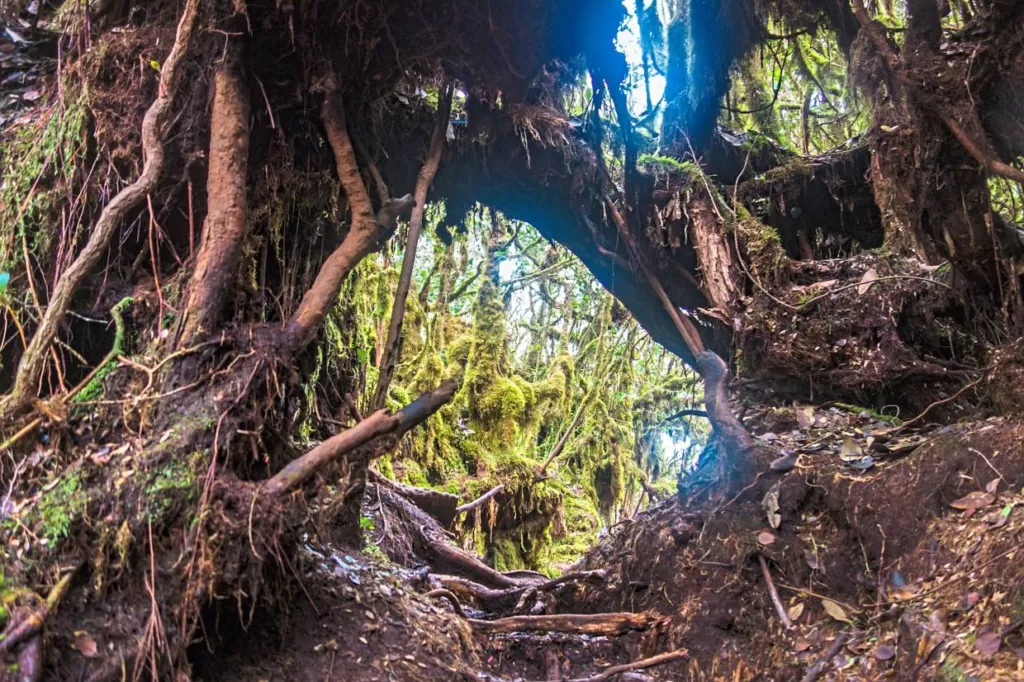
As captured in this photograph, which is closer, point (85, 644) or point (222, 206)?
point (85, 644)

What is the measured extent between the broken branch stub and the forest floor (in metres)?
0.75

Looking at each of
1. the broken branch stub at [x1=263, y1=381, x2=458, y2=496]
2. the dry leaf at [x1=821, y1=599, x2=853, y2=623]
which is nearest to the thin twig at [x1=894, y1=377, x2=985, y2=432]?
the dry leaf at [x1=821, y1=599, x2=853, y2=623]

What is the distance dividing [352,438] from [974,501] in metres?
3.35

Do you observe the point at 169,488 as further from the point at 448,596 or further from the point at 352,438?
the point at 448,596

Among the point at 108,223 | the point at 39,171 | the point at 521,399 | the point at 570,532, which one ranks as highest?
the point at 39,171

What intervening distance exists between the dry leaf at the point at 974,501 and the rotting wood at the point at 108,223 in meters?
4.69

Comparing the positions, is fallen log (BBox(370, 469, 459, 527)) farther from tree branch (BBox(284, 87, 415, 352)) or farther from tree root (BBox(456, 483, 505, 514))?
tree branch (BBox(284, 87, 415, 352))

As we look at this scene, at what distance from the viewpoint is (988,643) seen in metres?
2.72

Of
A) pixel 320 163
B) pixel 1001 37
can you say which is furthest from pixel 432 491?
pixel 1001 37

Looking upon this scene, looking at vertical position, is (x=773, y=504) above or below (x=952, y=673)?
above

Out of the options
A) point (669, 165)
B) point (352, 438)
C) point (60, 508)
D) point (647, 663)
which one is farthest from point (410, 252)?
point (669, 165)

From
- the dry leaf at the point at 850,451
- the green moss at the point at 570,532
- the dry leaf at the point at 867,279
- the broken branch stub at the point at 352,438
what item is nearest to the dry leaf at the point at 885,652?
the dry leaf at the point at 850,451

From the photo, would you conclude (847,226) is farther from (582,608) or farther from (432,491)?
(432,491)

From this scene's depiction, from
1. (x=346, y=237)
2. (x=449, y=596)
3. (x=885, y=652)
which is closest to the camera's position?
(x=885, y=652)
